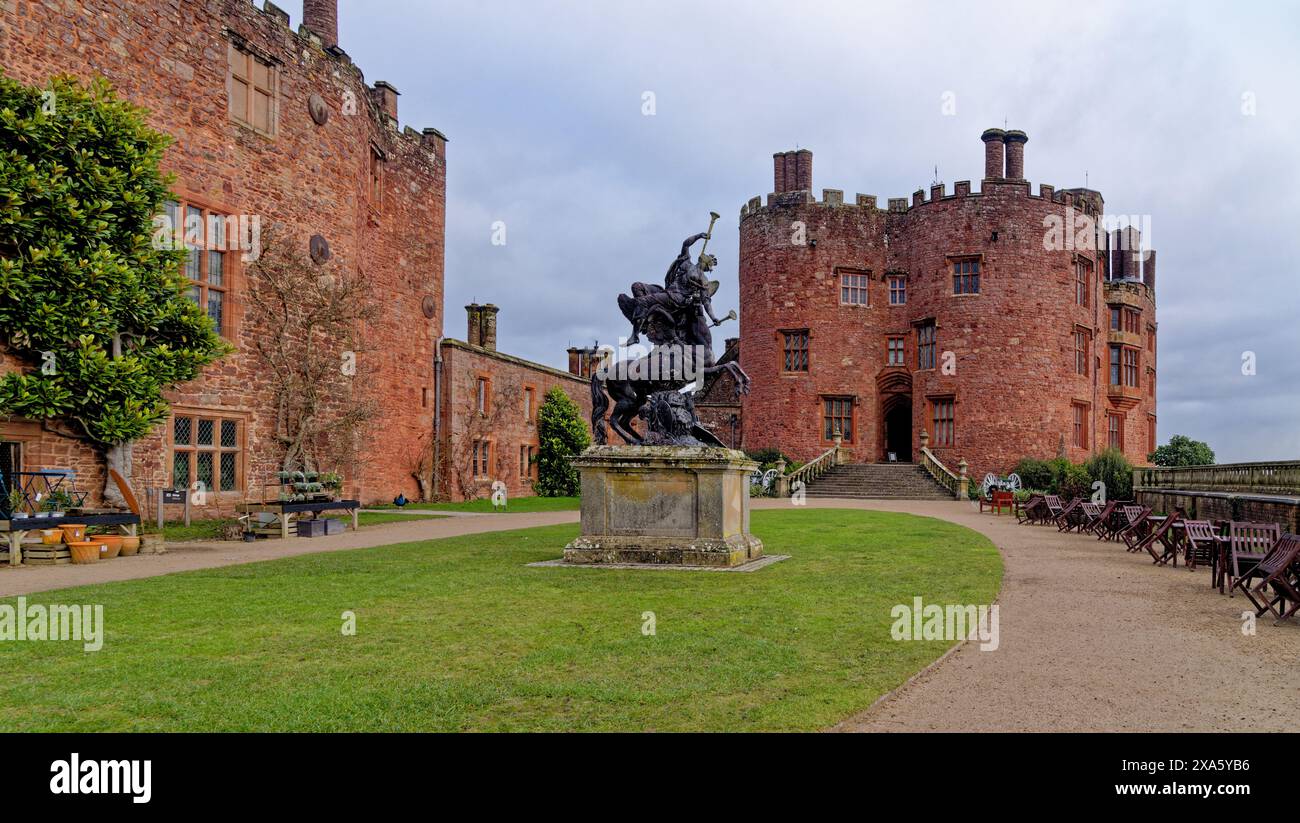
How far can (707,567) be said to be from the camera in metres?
11.5

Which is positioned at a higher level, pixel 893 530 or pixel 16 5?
pixel 16 5

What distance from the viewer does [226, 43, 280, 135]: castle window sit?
20.2m

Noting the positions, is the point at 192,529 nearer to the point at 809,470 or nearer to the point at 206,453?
the point at 206,453

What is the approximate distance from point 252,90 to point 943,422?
3069cm

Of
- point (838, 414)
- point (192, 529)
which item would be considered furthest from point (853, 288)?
point (192, 529)

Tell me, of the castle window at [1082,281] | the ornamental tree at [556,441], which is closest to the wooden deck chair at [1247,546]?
the ornamental tree at [556,441]

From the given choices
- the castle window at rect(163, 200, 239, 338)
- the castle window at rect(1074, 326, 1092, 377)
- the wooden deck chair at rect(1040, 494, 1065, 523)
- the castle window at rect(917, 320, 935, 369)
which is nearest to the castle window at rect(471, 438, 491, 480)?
the castle window at rect(163, 200, 239, 338)

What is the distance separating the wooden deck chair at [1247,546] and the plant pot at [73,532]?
15475mm

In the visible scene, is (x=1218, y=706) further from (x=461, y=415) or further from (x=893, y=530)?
(x=461, y=415)

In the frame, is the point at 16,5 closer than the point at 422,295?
Yes

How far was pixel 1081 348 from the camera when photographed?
136 ft

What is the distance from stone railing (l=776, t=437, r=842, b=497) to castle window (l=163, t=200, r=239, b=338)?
74.1 feet
